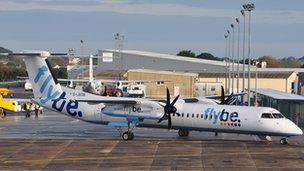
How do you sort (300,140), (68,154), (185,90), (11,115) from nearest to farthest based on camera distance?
(68,154), (300,140), (11,115), (185,90)

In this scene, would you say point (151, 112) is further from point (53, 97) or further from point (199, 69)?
point (199, 69)

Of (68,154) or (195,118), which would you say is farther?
(195,118)

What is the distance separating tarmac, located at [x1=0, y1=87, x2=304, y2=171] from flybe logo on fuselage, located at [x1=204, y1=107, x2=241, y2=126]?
137cm

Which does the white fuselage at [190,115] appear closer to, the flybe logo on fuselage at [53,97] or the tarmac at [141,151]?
the flybe logo on fuselage at [53,97]

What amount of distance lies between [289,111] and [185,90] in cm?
5797

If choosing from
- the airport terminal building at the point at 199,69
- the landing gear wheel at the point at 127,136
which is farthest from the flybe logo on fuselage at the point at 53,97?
the airport terminal building at the point at 199,69

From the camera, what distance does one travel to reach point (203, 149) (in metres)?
37.2

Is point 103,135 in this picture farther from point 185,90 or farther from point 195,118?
point 185,90

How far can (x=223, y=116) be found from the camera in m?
42.2

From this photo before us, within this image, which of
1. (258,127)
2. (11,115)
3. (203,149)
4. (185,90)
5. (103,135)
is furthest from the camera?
(185,90)

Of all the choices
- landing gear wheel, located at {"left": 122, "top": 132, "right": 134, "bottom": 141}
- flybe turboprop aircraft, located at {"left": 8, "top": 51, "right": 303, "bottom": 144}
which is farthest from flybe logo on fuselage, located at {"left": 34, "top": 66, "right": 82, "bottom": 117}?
landing gear wheel, located at {"left": 122, "top": 132, "right": 134, "bottom": 141}

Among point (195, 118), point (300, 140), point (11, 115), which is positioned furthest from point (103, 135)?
point (11, 115)

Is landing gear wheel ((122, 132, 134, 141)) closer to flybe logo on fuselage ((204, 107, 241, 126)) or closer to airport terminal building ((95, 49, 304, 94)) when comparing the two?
flybe logo on fuselage ((204, 107, 241, 126))

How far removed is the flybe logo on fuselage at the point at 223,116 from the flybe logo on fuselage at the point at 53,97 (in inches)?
393
